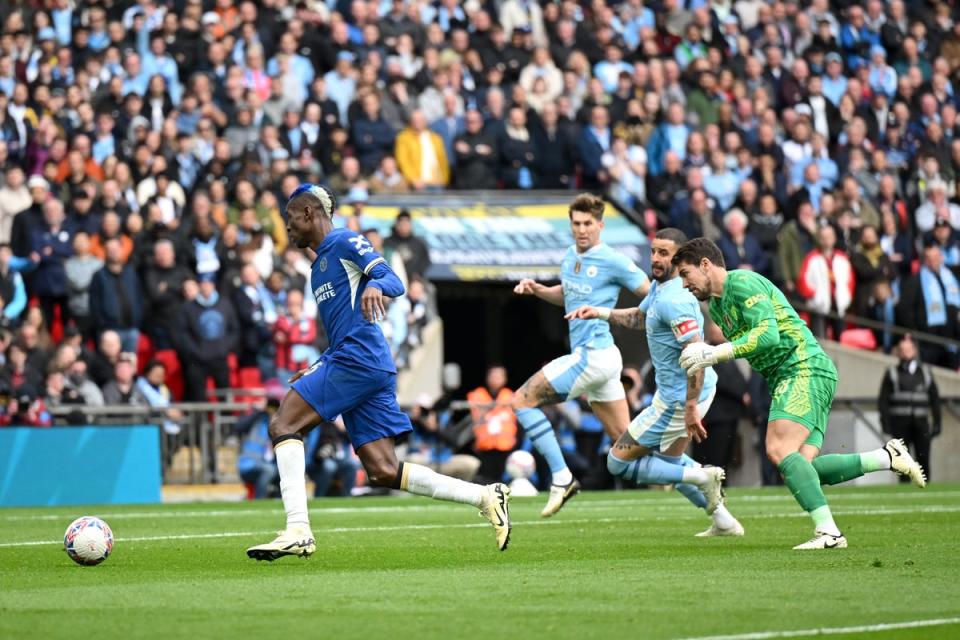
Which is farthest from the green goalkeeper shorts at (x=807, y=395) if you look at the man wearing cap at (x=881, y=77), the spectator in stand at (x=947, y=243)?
the man wearing cap at (x=881, y=77)

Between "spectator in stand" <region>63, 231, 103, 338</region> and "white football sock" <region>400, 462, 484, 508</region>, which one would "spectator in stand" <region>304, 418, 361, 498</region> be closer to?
"spectator in stand" <region>63, 231, 103, 338</region>

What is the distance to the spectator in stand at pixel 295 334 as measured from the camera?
23406 mm

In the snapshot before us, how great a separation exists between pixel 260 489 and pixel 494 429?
3.23 m

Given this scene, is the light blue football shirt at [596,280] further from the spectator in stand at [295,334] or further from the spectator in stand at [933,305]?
the spectator in stand at [933,305]

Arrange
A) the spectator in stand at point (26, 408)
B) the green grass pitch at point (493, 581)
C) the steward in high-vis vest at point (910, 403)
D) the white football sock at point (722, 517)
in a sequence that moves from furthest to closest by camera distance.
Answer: the steward in high-vis vest at point (910, 403) → the spectator in stand at point (26, 408) → the white football sock at point (722, 517) → the green grass pitch at point (493, 581)

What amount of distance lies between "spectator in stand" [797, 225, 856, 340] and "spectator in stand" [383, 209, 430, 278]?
5.93 metres

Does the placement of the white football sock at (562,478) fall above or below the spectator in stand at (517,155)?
below

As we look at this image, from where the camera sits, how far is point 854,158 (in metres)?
30.1

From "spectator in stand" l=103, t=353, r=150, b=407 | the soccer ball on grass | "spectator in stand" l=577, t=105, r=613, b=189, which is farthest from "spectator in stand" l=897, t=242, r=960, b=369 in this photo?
the soccer ball on grass

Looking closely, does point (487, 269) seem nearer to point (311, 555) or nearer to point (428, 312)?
point (428, 312)

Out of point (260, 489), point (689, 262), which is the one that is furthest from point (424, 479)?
point (260, 489)

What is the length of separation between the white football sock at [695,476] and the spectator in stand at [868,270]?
14.6m

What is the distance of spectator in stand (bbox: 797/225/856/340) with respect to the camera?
1070 inches

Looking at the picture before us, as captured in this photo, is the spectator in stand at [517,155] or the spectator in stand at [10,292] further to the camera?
the spectator in stand at [517,155]
